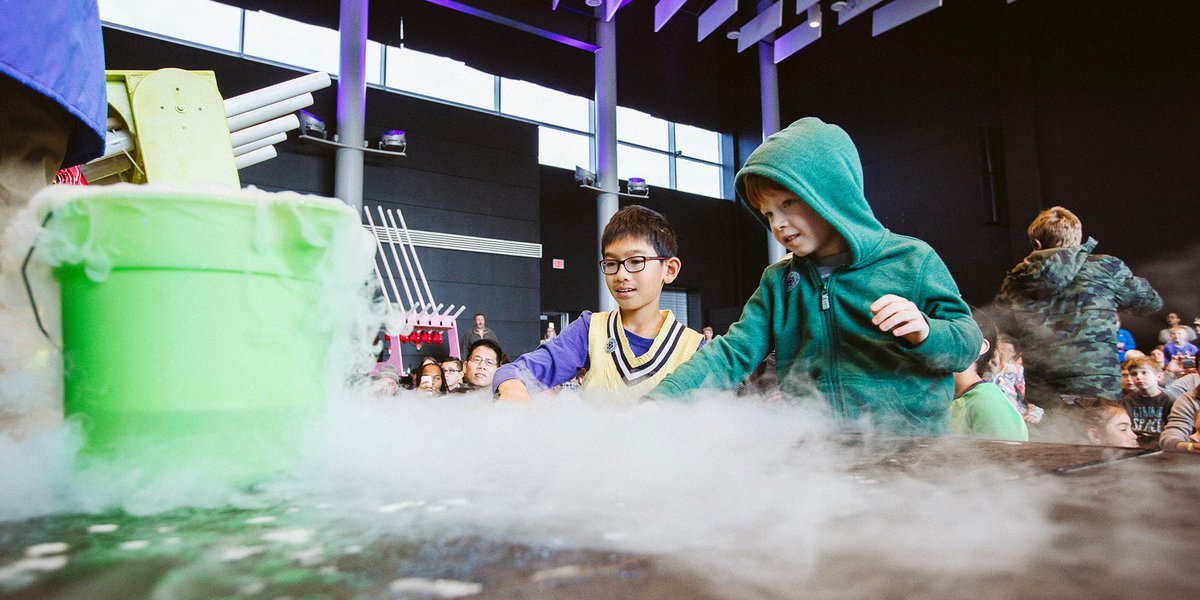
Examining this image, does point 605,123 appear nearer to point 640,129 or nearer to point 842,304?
point 640,129

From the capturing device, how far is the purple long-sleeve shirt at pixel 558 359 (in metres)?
1.40

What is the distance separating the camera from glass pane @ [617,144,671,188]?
27.6 ft

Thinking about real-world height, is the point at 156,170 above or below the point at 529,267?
below

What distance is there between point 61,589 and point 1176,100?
7.07 meters

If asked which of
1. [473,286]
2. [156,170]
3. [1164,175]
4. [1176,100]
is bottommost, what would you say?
[156,170]

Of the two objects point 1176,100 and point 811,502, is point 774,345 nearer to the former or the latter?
point 811,502

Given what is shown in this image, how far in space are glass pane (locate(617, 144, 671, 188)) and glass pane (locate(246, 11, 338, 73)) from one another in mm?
3400

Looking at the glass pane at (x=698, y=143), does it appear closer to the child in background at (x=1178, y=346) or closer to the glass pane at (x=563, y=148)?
the glass pane at (x=563, y=148)

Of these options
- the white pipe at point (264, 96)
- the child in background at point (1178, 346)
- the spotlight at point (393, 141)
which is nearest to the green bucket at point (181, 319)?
the white pipe at point (264, 96)

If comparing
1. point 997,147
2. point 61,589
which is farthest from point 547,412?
point 997,147

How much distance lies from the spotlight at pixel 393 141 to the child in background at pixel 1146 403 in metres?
5.67

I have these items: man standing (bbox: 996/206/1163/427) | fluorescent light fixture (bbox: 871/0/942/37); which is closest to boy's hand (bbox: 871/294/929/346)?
man standing (bbox: 996/206/1163/427)

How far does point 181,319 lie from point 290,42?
7063mm

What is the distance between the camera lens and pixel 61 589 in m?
0.20
